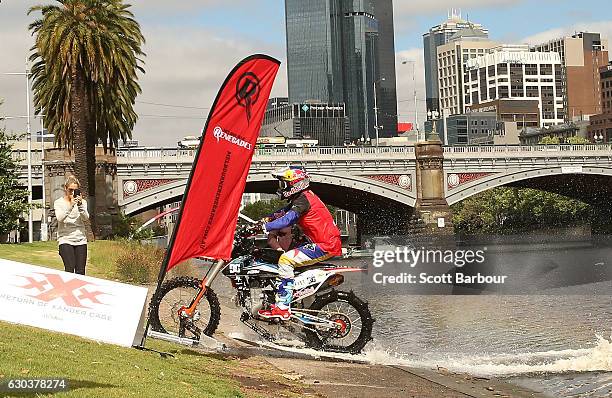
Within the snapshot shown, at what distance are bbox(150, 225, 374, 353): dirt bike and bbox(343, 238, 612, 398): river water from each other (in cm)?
46

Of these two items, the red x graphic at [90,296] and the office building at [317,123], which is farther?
the office building at [317,123]

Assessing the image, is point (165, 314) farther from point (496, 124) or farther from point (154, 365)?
point (496, 124)

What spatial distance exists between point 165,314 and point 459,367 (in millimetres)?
3499

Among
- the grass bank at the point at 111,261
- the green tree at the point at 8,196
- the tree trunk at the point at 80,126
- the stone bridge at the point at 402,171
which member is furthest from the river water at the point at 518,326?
the stone bridge at the point at 402,171

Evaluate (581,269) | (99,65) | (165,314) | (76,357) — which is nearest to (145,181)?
(99,65)

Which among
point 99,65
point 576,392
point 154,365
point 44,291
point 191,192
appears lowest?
point 576,392

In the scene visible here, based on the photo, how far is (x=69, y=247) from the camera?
13.2 meters

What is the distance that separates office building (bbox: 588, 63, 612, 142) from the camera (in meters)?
168

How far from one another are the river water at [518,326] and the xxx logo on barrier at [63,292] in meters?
3.48

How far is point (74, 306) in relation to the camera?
962 cm

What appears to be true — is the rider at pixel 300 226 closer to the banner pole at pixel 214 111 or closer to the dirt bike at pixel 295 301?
the dirt bike at pixel 295 301

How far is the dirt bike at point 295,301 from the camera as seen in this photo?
A: 11.6 meters

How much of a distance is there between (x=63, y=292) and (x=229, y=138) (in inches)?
91.1

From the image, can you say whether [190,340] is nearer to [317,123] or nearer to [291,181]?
[291,181]
